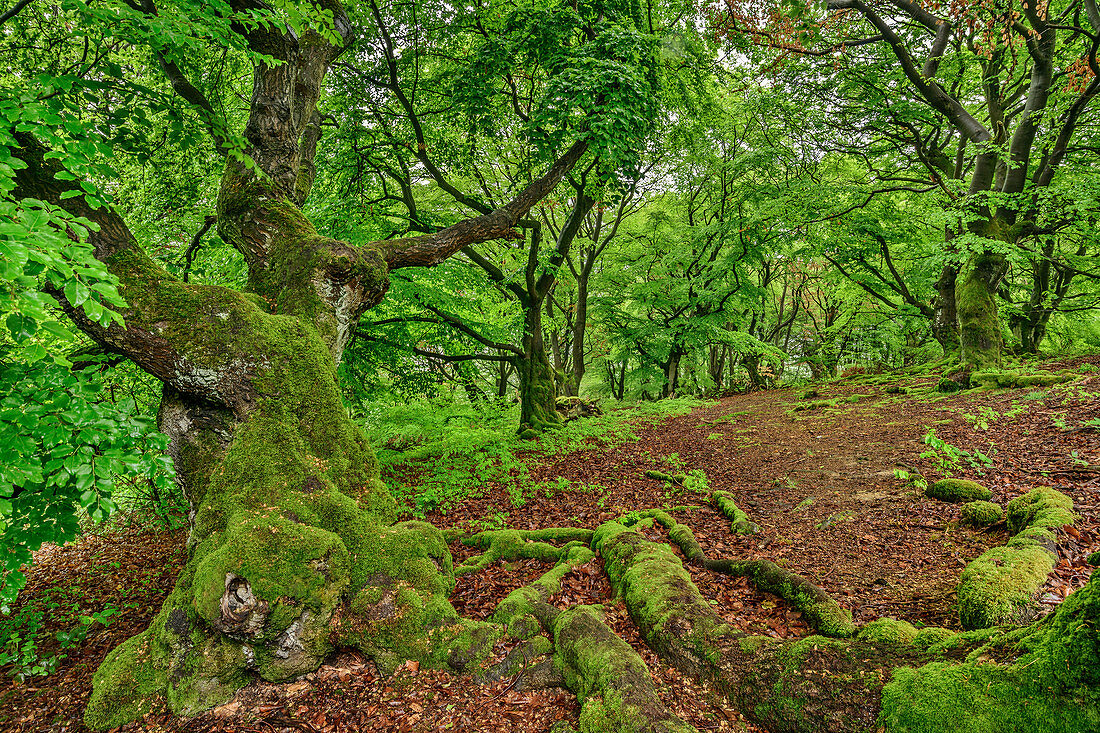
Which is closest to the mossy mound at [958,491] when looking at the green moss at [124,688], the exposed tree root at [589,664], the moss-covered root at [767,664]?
the moss-covered root at [767,664]

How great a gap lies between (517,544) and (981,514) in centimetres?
496

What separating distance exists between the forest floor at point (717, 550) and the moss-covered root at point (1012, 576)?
11 centimetres

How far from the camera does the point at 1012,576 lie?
2.77 metres

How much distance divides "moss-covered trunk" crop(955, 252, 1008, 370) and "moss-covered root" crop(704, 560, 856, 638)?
35.1ft

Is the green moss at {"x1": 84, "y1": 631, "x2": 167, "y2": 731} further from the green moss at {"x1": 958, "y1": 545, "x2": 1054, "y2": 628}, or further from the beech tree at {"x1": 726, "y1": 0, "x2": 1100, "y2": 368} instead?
the beech tree at {"x1": 726, "y1": 0, "x2": 1100, "y2": 368}

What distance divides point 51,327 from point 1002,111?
17.7 m

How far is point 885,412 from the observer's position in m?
10.2

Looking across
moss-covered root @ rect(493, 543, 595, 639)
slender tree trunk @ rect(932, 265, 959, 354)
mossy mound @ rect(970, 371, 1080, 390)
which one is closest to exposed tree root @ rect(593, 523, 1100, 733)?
moss-covered root @ rect(493, 543, 595, 639)

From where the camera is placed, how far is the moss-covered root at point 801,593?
3.12 meters

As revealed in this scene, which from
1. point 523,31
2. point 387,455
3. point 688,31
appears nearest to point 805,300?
point 688,31

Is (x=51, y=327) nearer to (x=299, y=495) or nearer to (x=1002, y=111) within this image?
(x=299, y=495)

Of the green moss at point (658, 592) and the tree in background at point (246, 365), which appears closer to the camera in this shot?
the tree in background at point (246, 365)

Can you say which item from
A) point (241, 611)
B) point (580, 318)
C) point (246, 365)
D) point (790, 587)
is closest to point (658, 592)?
point (790, 587)

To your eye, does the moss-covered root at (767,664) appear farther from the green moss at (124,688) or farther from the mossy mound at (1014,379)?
the mossy mound at (1014,379)
